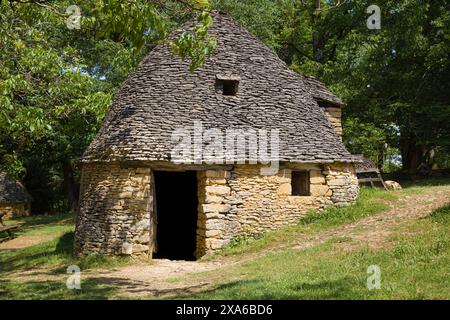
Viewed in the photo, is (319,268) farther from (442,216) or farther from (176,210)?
(176,210)

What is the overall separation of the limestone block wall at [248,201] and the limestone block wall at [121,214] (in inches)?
56.9

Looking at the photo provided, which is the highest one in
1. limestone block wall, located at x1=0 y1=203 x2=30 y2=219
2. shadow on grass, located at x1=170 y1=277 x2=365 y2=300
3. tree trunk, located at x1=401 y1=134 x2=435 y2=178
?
tree trunk, located at x1=401 y1=134 x2=435 y2=178

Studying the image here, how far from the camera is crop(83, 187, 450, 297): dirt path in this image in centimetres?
777

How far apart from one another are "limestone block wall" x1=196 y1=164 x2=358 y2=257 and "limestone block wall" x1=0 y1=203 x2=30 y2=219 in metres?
20.2

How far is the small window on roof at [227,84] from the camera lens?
12828 mm

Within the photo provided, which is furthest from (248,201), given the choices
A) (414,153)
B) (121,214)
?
(414,153)

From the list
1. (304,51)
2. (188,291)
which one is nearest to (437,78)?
(304,51)

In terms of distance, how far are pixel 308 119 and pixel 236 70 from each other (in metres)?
2.55

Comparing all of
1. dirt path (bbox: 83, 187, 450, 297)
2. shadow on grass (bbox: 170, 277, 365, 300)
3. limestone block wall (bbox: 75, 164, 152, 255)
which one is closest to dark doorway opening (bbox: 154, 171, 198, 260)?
limestone block wall (bbox: 75, 164, 152, 255)

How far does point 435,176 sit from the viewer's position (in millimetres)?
19797

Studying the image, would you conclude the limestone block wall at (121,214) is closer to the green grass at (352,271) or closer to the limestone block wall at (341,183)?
the green grass at (352,271)

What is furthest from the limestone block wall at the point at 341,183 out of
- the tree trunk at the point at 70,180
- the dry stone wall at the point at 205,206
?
the tree trunk at the point at 70,180

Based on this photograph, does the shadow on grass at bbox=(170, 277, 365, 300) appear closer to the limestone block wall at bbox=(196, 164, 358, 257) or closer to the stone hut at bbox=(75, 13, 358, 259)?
the limestone block wall at bbox=(196, 164, 358, 257)
